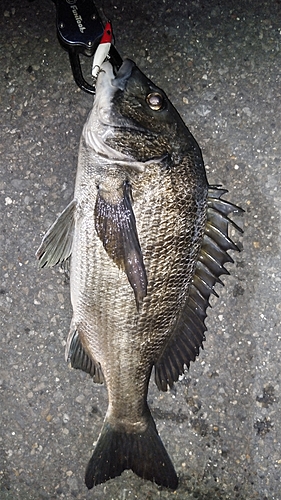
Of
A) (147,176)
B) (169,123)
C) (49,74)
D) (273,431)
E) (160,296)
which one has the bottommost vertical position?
(273,431)

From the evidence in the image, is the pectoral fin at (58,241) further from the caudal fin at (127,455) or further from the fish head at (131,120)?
the caudal fin at (127,455)

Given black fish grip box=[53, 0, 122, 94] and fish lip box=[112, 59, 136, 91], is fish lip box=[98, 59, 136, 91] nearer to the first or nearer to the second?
fish lip box=[112, 59, 136, 91]

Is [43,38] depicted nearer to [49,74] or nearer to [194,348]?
[49,74]

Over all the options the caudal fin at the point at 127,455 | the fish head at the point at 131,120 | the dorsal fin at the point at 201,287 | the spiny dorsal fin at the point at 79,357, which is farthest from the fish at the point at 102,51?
the caudal fin at the point at 127,455

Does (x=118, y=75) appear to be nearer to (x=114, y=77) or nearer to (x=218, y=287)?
(x=114, y=77)

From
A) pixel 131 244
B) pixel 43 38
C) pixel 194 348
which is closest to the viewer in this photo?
pixel 131 244

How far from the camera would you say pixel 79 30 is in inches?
82.9

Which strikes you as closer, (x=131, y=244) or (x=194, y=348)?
(x=131, y=244)

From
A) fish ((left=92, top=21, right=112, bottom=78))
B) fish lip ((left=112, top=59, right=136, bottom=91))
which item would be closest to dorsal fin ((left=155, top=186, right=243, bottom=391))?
fish lip ((left=112, top=59, right=136, bottom=91))

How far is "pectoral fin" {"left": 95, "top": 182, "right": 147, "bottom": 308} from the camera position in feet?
5.83

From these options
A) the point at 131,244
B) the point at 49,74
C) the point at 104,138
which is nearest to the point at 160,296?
the point at 131,244

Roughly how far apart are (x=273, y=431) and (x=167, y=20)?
2.03 meters

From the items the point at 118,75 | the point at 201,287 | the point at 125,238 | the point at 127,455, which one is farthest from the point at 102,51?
the point at 127,455

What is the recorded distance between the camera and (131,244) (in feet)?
5.82
